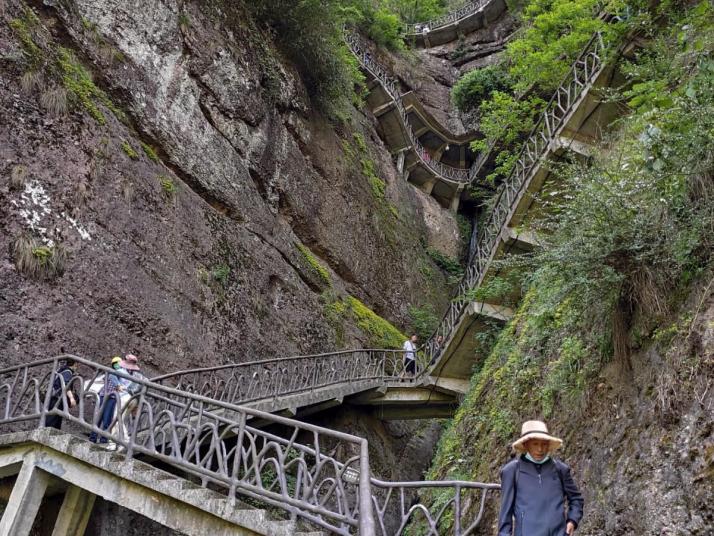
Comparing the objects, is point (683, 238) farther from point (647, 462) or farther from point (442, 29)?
point (442, 29)

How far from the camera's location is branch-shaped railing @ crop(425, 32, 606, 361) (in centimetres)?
1114

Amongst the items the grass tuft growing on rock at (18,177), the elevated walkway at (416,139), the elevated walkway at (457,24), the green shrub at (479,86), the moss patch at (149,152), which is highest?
the elevated walkway at (457,24)

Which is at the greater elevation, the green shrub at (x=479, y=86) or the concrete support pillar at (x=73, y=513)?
the green shrub at (x=479, y=86)

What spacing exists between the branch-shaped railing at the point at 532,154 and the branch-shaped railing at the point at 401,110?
523 inches

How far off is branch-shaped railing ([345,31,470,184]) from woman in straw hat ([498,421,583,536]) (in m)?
23.0

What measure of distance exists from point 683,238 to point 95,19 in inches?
484

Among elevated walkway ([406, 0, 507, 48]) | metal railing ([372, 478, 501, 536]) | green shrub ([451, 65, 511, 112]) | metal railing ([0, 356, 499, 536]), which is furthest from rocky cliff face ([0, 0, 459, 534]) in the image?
elevated walkway ([406, 0, 507, 48])

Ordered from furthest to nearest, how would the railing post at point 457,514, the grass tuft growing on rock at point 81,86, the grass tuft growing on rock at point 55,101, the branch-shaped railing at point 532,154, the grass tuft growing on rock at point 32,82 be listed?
the branch-shaped railing at point 532,154
the grass tuft growing on rock at point 81,86
the grass tuft growing on rock at point 55,101
the grass tuft growing on rock at point 32,82
the railing post at point 457,514

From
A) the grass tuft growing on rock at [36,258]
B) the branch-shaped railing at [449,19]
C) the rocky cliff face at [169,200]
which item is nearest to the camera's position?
the grass tuft growing on rock at [36,258]

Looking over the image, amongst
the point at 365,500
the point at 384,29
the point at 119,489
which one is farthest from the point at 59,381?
the point at 384,29

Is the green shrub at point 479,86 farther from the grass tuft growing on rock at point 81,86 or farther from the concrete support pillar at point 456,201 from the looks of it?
the grass tuft growing on rock at point 81,86

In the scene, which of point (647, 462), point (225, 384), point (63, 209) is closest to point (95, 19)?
point (63, 209)

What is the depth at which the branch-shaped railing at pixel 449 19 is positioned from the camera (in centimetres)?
3491

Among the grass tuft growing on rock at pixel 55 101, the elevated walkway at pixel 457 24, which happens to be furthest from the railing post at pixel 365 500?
the elevated walkway at pixel 457 24
